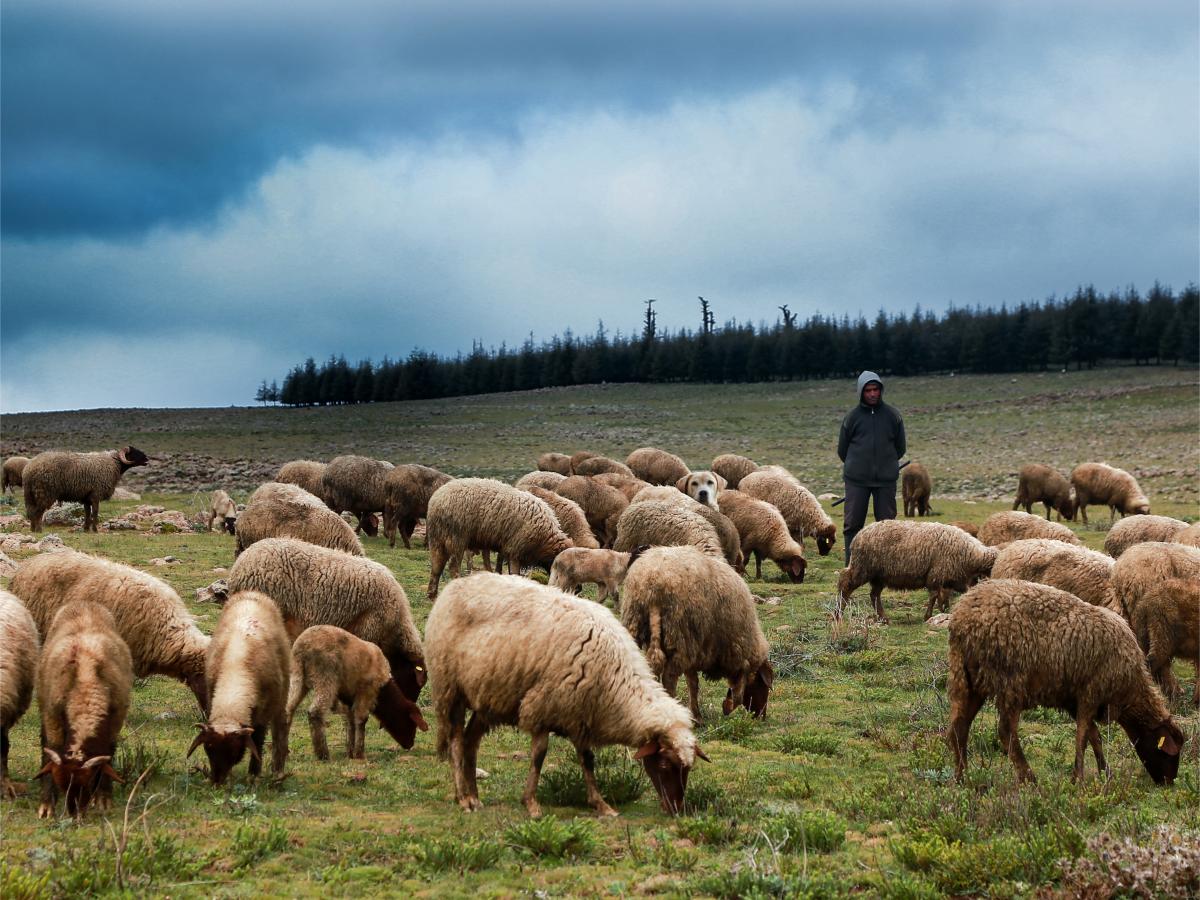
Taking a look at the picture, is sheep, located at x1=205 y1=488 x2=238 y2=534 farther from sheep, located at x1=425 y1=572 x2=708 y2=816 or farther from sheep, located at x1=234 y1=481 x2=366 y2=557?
sheep, located at x1=425 y1=572 x2=708 y2=816

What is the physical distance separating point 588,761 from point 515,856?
48.1 inches

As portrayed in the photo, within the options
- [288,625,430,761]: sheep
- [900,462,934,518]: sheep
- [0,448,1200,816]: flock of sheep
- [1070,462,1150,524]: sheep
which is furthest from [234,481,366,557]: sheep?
[1070,462,1150,524]: sheep

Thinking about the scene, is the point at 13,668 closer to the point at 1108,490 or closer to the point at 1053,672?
the point at 1053,672

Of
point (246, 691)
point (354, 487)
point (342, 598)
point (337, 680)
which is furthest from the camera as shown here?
point (354, 487)

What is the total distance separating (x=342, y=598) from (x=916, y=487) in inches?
816

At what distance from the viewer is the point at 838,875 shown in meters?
5.80

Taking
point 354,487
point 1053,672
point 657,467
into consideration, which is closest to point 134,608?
point 1053,672

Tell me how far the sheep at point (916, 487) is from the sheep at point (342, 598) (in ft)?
65.2

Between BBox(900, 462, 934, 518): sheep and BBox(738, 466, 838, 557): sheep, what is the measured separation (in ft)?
22.5

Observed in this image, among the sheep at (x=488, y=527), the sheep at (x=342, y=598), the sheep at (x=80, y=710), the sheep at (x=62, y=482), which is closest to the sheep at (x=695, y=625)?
the sheep at (x=342, y=598)

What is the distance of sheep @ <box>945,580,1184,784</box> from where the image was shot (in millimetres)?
7766

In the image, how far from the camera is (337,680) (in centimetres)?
863

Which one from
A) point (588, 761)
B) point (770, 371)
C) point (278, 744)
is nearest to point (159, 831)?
point (278, 744)

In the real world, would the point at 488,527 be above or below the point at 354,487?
below
